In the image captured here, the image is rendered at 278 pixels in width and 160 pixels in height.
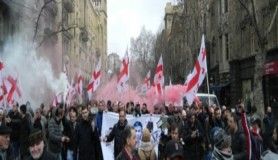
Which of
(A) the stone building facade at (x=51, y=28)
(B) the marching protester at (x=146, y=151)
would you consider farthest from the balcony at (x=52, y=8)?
(B) the marching protester at (x=146, y=151)

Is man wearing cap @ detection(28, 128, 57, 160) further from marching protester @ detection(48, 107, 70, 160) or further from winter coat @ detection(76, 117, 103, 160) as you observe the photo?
marching protester @ detection(48, 107, 70, 160)

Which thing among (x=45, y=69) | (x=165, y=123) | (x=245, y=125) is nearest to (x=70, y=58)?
(x=45, y=69)

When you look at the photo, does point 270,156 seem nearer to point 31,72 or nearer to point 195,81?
point 195,81

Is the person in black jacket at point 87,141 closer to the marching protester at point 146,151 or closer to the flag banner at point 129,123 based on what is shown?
the flag banner at point 129,123

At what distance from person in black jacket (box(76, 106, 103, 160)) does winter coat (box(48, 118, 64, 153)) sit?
175cm

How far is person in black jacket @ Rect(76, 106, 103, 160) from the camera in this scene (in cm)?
1266

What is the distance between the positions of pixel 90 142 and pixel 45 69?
36571 mm

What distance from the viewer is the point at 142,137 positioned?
7.75m

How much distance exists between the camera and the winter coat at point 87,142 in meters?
12.7

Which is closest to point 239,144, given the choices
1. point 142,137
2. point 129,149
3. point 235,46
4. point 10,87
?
point 142,137

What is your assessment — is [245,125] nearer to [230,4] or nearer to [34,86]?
[230,4]

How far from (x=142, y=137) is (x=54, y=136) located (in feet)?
23.2

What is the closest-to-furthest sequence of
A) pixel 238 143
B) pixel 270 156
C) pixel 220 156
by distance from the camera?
pixel 270 156, pixel 220 156, pixel 238 143

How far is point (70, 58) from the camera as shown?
228 ft
